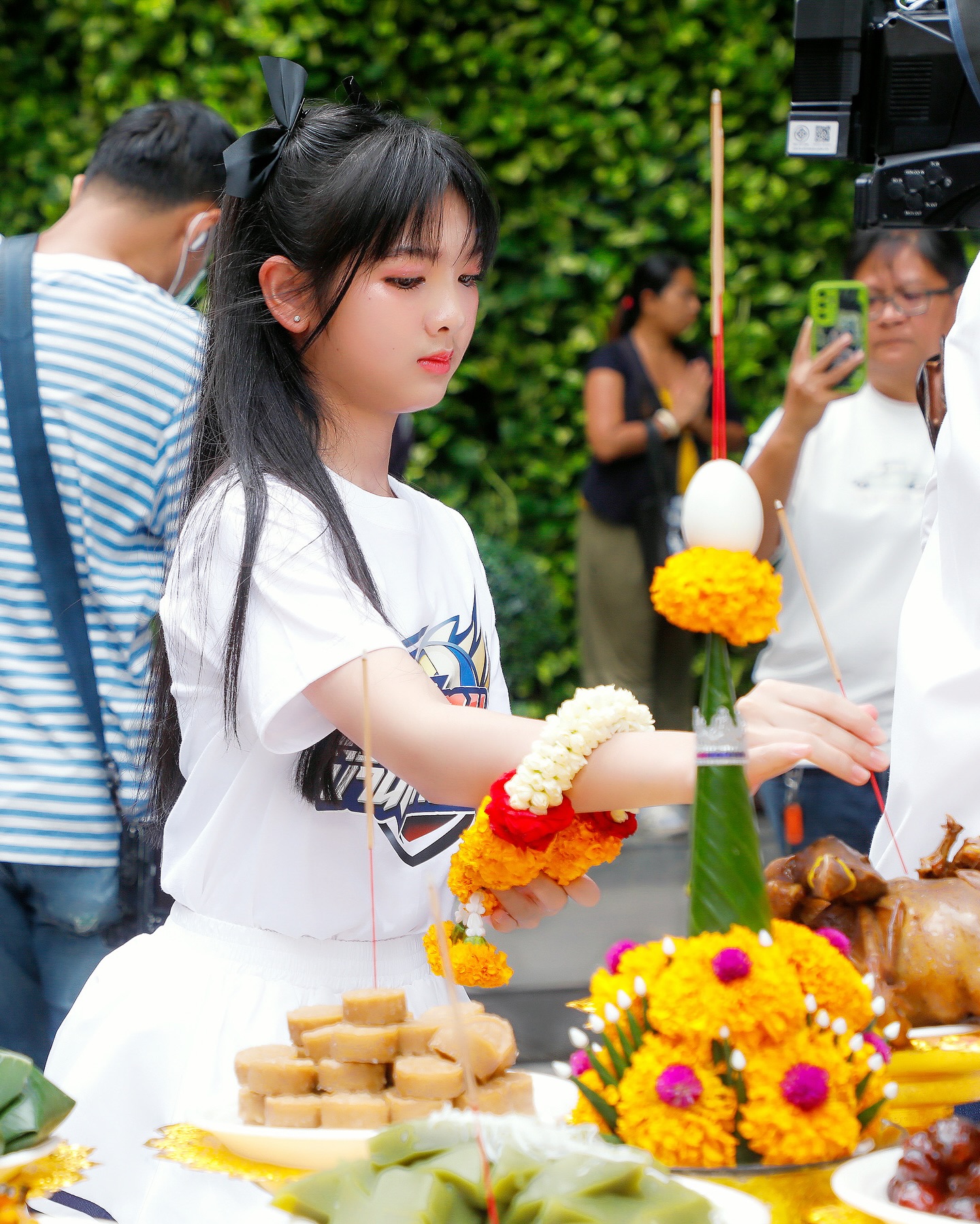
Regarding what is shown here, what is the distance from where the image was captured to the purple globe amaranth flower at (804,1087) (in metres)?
0.97

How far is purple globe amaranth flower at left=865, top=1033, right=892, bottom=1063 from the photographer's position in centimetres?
105

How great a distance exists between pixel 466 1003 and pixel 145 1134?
345 millimetres

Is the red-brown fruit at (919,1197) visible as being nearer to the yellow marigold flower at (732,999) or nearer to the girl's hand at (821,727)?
the yellow marigold flower at (732,999)

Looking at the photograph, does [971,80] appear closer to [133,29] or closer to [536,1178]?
[536,1178]

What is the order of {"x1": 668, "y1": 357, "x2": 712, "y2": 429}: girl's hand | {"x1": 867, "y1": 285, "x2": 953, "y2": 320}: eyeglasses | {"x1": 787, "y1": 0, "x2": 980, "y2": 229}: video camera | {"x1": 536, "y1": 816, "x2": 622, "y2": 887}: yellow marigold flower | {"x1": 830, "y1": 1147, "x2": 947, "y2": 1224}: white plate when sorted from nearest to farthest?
{"x1": 830, "y1": 1147, "x2": 947, "y2": 1224}: white plate, {"x1": 536, "y1": 816, "x2": 622, "y2": 887}: yellow marigold flower, {"x1": 787, "y1": 0, "x2": 980, "y2": 229}: video camera, {"x1": 867, "y1": 285, "x2": 953, "y2": 320}: eyeglasses, {"x1": 668, "y1": 357, "x2": 712, "y2": 429}: girl's hand

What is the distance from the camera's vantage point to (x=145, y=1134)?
1.30 metres

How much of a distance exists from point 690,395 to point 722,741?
4169mm

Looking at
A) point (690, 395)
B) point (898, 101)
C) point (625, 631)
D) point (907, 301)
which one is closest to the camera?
point (898, 101)

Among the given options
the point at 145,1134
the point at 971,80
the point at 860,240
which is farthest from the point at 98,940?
the point at 860,240

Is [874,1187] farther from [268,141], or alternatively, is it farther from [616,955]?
[268,141]

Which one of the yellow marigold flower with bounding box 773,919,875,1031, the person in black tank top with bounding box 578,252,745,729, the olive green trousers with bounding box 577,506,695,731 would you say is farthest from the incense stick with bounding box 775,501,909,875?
the olive green trousers with bounding box 577,506,695,731

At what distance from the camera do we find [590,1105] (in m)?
1.05

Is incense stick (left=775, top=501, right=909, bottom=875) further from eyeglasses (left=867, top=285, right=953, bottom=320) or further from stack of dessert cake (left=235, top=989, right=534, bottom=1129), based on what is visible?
eyeglasses (left=867, top=285, right=953, bottom=320)

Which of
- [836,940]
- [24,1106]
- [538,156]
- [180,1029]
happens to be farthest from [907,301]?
[538,156]
